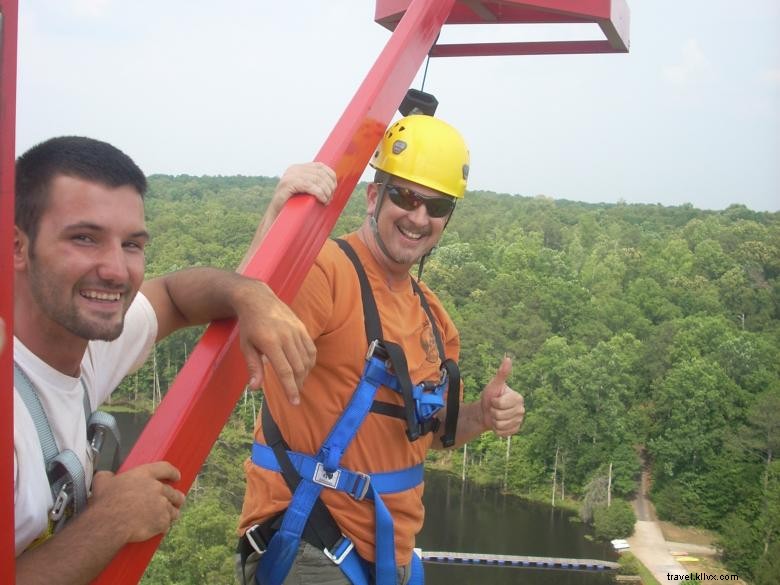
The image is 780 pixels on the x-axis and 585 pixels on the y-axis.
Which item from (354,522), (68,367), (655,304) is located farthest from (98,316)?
(655,304)

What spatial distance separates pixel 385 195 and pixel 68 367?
144 cm

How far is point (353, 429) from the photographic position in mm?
2219

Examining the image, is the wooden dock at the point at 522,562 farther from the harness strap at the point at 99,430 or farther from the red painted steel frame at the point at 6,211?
the red painted steel frame at the point at 6,211

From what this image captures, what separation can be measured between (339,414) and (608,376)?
121ft

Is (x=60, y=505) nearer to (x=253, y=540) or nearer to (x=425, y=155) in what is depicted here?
(x=253, y=540)

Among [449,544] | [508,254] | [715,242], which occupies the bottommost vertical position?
[449,544]

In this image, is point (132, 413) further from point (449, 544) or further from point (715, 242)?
point (715, 242)

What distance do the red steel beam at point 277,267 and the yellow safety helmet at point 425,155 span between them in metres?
0.24

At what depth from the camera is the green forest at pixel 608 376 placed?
30.4m

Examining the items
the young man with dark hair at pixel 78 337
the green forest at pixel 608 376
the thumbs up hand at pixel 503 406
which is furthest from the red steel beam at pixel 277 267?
the green forest at pixel 608 376

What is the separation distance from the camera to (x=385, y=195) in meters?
2.66

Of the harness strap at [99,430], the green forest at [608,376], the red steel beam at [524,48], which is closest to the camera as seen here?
the harness strap at [99,430]

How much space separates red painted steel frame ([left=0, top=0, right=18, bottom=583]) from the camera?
2.57ft

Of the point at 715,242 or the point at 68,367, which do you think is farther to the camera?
the point at 715,242
